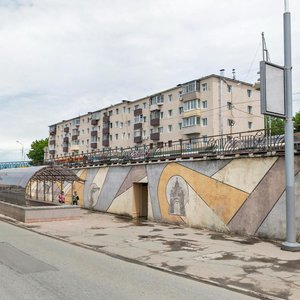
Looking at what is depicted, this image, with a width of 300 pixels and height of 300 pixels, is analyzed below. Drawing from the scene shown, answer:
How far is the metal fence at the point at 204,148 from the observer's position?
1522cm

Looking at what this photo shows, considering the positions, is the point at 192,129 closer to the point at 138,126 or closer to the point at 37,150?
the point at 138,126

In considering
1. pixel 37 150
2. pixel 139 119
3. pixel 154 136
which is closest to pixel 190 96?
pixel 154 136

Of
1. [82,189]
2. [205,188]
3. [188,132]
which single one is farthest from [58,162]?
[205,188]

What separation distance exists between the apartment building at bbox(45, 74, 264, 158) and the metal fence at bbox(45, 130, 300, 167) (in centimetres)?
1923

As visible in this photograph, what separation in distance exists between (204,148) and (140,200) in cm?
703

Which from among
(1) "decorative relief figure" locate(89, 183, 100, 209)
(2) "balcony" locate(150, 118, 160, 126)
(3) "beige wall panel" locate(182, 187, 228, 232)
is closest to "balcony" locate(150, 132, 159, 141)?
(2) "balcony" locate(150, 118, 160, 126)

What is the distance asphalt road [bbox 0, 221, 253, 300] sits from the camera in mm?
6621

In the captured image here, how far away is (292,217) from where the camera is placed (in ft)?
38.4

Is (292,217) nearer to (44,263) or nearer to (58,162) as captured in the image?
(44,263)

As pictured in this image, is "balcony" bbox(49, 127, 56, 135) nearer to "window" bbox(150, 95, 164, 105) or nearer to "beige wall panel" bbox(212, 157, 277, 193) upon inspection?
"window" bbox(150, 95, 164, 105)

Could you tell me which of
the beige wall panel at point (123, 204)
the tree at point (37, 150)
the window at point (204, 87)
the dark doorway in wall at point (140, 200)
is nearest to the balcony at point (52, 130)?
the tree at point (37, 150)

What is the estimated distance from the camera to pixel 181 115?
188ft

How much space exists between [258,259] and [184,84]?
47.3 meters

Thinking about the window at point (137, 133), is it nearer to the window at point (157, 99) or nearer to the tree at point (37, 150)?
the window at point (157, 99)
